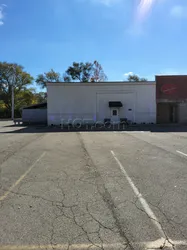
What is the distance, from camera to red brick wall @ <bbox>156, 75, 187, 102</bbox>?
28.0 meters

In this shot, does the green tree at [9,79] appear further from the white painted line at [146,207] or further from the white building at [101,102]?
the white painted line at [146,207]

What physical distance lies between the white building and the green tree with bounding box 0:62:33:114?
35.5 m

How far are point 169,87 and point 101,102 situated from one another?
8.94 m

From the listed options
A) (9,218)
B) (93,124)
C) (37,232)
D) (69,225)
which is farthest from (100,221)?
(93,124)

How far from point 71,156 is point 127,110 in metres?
20.6

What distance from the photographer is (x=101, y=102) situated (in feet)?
91.4

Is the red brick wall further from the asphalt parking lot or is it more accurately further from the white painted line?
the white painted line

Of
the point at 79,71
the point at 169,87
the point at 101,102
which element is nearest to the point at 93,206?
the point at 101,102

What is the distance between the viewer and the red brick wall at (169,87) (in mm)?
27969

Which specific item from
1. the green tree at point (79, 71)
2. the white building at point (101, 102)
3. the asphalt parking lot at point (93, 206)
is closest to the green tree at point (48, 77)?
the green tree at point (79, 71)

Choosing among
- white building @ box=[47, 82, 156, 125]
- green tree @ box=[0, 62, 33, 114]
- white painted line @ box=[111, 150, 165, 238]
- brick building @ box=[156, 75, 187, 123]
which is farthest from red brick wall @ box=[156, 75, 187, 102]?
green tree @ box=[0, 62, 33, 114]

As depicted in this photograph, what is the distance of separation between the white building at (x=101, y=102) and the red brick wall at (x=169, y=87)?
93cm

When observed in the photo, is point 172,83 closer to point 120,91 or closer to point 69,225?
point 120,91

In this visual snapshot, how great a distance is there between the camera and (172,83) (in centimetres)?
2802
